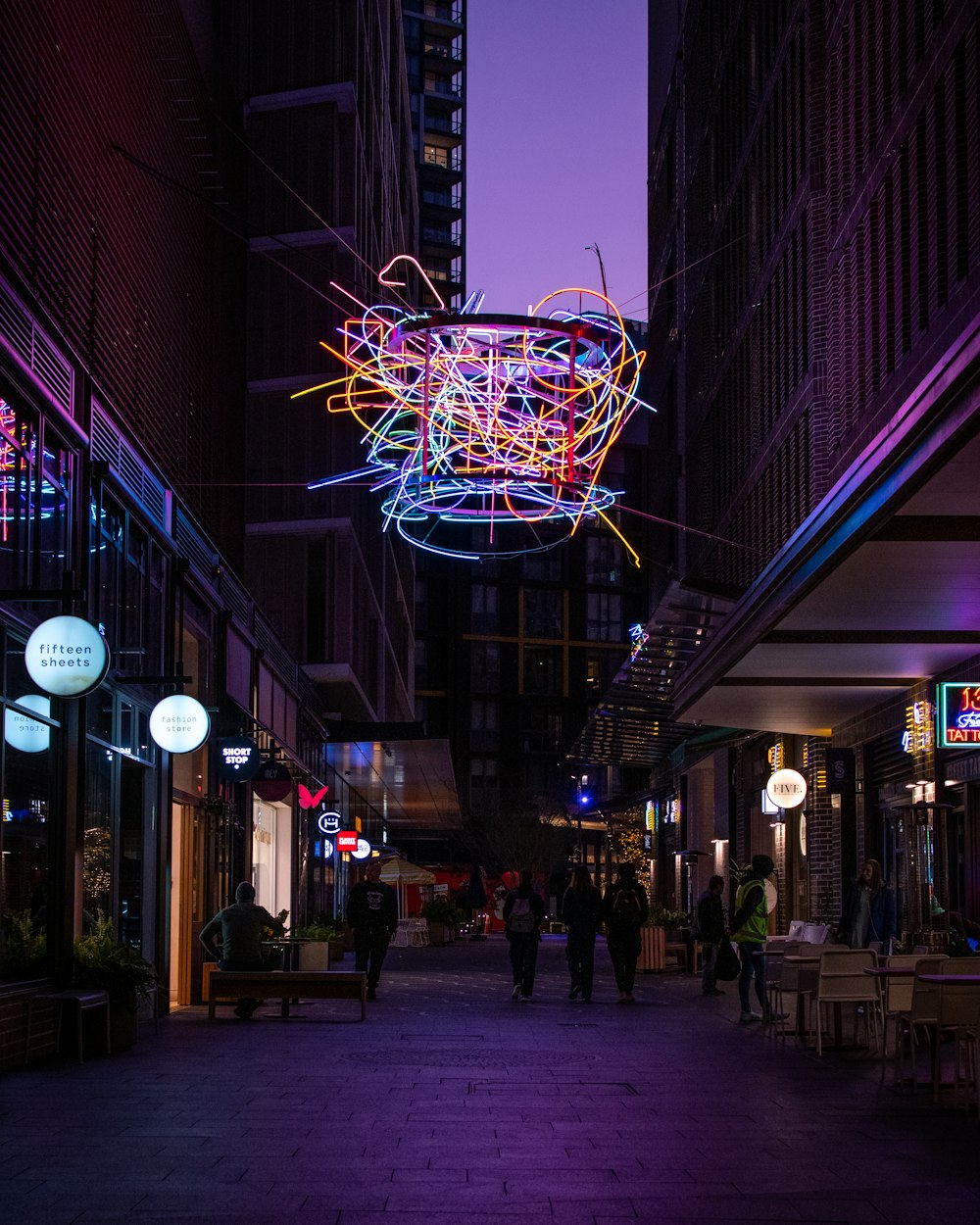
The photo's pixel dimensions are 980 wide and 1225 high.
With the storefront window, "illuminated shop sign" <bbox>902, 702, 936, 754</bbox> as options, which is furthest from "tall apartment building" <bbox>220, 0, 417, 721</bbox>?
the storefront window

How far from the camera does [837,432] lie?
23.8 m

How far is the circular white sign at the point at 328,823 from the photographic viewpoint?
38.0 m

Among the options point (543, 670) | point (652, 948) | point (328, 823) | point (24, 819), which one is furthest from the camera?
point (543, 670)


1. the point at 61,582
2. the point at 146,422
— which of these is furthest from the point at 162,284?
the point at 61,582

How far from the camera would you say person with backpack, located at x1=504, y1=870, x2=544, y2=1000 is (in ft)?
72.5

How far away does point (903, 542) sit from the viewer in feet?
45.3

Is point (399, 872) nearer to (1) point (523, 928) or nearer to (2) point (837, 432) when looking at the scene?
(1) point (523, 928)

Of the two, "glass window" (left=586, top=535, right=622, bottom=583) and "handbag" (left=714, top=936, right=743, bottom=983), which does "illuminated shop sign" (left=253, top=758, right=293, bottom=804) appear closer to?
"handbag" (left=714, top=936, right=743, bottom=983)

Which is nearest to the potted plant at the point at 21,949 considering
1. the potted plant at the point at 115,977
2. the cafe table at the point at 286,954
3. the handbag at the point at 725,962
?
the potted plant at the point at 115,977

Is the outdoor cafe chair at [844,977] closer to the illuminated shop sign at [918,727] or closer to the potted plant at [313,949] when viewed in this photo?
the illuminated shop sign at [918,727]

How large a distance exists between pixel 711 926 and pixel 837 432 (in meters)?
7.29

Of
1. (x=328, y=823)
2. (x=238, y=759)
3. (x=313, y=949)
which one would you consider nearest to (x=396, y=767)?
(x=328, y=823)

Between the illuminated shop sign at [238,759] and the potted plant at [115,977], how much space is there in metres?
6.96

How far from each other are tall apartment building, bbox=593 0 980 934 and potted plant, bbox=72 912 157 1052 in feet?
23.6
